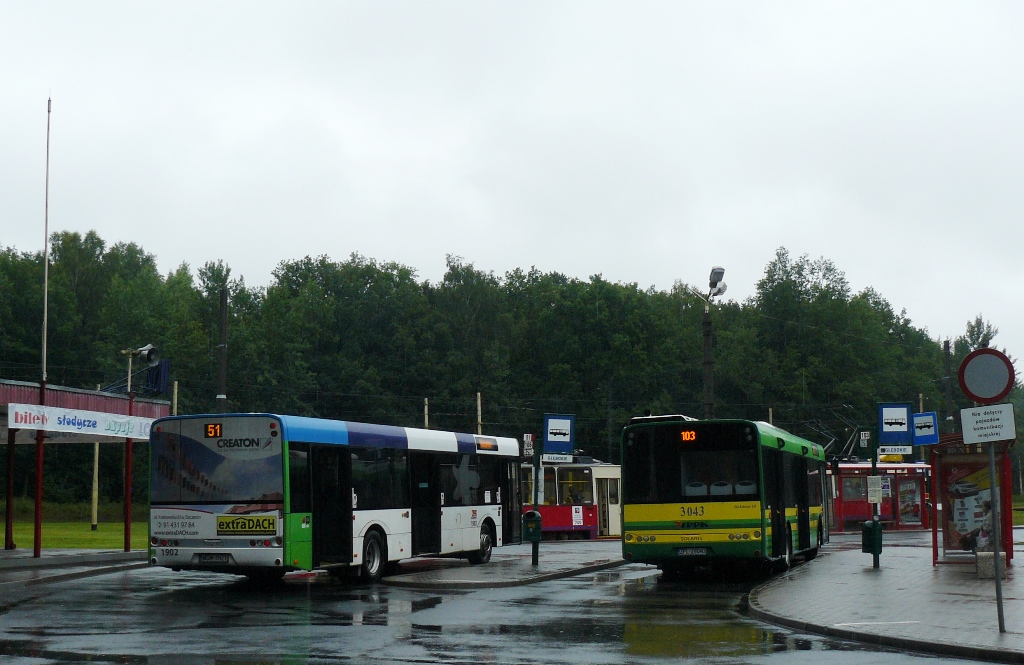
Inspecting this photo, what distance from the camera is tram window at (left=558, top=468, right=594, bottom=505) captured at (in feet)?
150

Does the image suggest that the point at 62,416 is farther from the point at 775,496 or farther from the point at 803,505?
the point at 803,505

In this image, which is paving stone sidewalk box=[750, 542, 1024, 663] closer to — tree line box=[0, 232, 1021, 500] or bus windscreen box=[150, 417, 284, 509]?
bus windscreen box=[150, 417, 284, 509]

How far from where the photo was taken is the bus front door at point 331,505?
2128 cm

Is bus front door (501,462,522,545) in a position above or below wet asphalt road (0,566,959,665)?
above

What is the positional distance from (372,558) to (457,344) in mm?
81045

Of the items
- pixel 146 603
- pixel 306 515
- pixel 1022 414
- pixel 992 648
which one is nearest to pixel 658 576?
pixel 306 515

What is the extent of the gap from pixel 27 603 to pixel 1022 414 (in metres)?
159

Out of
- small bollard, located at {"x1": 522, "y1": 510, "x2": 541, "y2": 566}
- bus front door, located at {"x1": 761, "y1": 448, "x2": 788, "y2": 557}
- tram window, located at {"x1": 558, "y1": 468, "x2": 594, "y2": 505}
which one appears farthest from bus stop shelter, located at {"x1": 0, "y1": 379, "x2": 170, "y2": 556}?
tram window, located at {"x1": 558, "y1": 468, "x2": 594, "y2": 505}

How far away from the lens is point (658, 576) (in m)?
25.8

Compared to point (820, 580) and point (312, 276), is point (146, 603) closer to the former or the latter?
point (820, 580)

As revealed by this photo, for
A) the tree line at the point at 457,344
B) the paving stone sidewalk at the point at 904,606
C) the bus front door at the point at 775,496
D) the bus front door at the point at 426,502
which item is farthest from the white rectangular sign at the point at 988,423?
the tree line at the point at 457,344

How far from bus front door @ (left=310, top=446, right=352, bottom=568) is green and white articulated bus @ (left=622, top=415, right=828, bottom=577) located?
4987 mm

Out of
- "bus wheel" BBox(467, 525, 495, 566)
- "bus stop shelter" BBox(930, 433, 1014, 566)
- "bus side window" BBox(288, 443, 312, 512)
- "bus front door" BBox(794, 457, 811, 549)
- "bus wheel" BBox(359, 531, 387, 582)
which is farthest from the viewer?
"bus front door" BBox(794, 457, 811, 549)

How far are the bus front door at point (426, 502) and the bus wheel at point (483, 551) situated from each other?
2259mm
